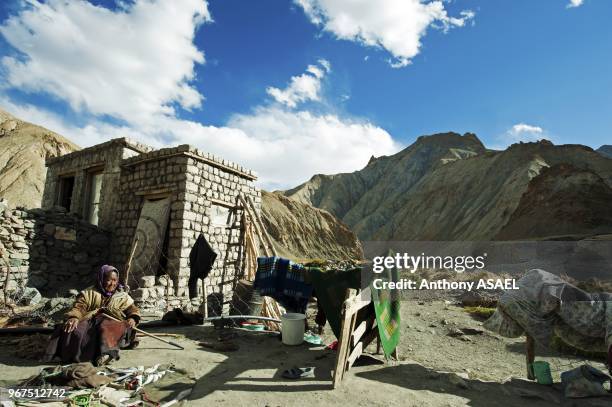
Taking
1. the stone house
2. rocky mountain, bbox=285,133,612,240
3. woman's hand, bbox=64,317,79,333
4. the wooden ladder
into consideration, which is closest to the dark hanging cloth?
the stone house

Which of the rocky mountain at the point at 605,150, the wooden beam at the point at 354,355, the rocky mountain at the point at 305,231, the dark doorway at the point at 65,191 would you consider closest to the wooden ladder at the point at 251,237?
the wooden beam at the point at 354,355

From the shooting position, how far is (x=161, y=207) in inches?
389

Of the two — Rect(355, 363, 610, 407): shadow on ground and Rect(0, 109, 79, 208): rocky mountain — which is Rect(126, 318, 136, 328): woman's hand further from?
Rect(0, 109, 79, 208): rocky mountain

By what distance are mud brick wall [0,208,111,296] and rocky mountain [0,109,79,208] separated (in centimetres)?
3835

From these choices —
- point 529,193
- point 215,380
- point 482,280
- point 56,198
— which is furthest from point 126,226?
point 529,193

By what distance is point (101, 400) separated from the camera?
343 centimetres

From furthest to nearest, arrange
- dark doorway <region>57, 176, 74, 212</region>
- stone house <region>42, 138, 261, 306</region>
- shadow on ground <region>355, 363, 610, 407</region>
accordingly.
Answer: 1. dark doorway <region>57, 176, 74, 212</region>
2. stone house <region>42, 138, 261, 306</region>
3. shadow on ground <region>355, 363, 610, 407</region>

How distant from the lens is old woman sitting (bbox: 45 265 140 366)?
4633mm

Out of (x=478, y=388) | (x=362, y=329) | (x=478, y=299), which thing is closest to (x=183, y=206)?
(x=362, y=329)

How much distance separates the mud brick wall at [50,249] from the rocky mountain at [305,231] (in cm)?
3053

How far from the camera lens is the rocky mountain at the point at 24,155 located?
143ft

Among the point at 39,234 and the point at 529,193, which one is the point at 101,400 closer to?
the point at 39,234

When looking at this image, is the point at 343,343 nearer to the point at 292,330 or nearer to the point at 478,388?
the point at 478,388

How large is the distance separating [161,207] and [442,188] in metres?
49.0
